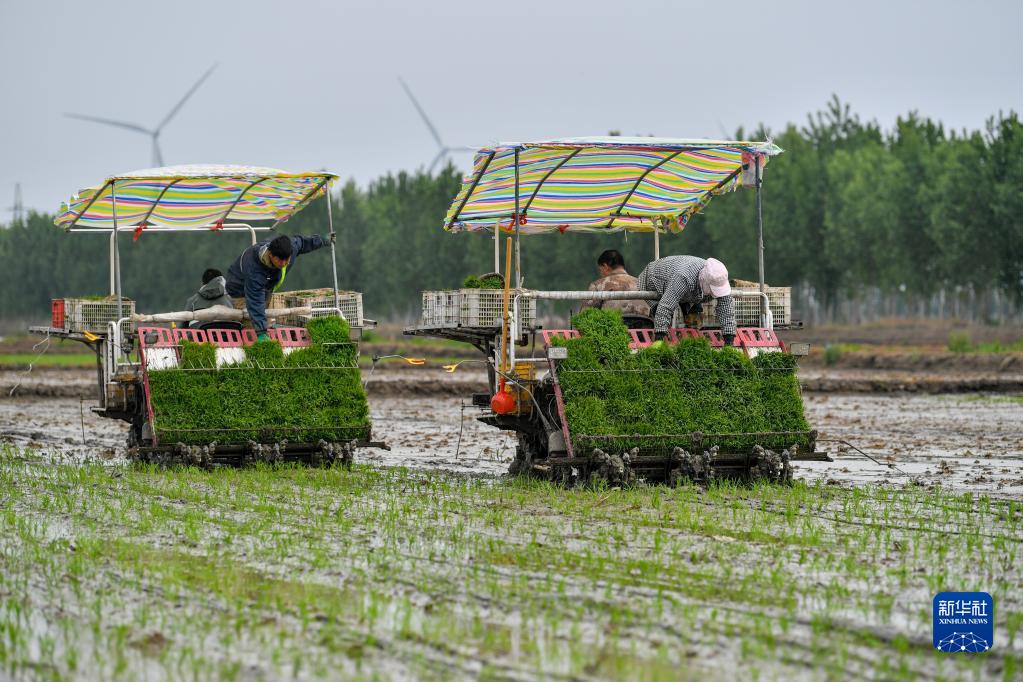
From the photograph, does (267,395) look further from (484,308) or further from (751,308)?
(751,308)

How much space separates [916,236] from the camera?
63.0 meters

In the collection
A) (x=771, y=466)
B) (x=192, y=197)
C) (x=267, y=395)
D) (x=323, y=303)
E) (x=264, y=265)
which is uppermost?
(x=192, y=197)

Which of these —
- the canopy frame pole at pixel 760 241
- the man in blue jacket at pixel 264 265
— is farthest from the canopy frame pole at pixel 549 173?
the man in blue jacket at pixel 264 265

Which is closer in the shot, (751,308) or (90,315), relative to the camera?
(751,308)

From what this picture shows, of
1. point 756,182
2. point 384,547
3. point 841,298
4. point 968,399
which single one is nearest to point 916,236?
point 841,298

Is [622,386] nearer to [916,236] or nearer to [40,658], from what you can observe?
[40,658]

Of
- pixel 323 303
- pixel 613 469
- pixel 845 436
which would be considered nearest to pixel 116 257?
pixel 323 303

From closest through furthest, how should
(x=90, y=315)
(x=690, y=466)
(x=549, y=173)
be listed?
1. (x=690, y=466)
2. (x=549, y=173)
3. (x=90, y=315)

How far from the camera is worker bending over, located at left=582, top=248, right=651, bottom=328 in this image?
1454 cm

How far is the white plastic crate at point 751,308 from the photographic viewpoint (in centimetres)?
1455

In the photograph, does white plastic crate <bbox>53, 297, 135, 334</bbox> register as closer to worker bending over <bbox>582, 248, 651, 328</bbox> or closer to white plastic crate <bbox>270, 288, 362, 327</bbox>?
white plastic crate <bbox>270, 288, 362, 327</bbox>

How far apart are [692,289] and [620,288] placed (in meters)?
0.90

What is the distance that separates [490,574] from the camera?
8.62 meters

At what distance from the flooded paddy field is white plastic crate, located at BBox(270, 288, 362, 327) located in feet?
7.63
